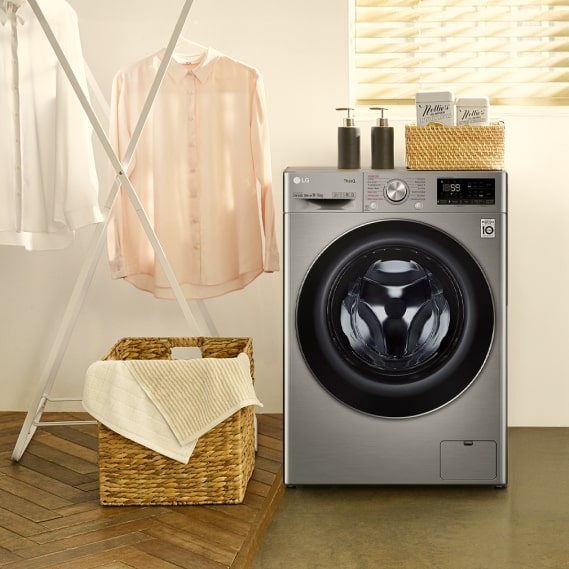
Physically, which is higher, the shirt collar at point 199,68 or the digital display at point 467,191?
the shirt collar at point 199,68

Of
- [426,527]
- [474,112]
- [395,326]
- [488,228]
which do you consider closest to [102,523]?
[426,527]

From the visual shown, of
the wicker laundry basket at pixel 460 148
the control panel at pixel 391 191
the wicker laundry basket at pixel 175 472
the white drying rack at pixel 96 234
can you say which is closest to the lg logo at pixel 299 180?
the control panel at pixel 391 191

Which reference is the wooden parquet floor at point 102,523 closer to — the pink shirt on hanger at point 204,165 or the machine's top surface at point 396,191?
the pink shirt on hanger at point 204,165

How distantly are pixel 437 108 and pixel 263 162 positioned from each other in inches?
22.1

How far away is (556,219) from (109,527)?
179 centimetres

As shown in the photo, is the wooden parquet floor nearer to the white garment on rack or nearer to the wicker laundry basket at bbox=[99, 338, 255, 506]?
the wicker laundry basket at bbox=[99, 338, 255, 506]

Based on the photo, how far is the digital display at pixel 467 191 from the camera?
2.43m

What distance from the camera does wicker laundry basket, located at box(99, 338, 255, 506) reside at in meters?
2.34

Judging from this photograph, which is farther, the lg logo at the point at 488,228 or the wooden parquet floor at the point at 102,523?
the lg logo at the point at 488,228

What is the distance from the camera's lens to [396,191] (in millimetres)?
2436

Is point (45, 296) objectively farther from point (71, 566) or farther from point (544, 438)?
point (544, 438)

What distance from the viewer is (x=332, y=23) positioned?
3.05 meters

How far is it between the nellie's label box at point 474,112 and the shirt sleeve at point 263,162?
61cm

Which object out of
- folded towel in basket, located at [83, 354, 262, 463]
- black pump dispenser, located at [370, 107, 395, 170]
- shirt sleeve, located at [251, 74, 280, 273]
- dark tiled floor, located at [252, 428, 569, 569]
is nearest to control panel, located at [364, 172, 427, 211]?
black pump dispenser, located at [370, 107, 395, 170]
